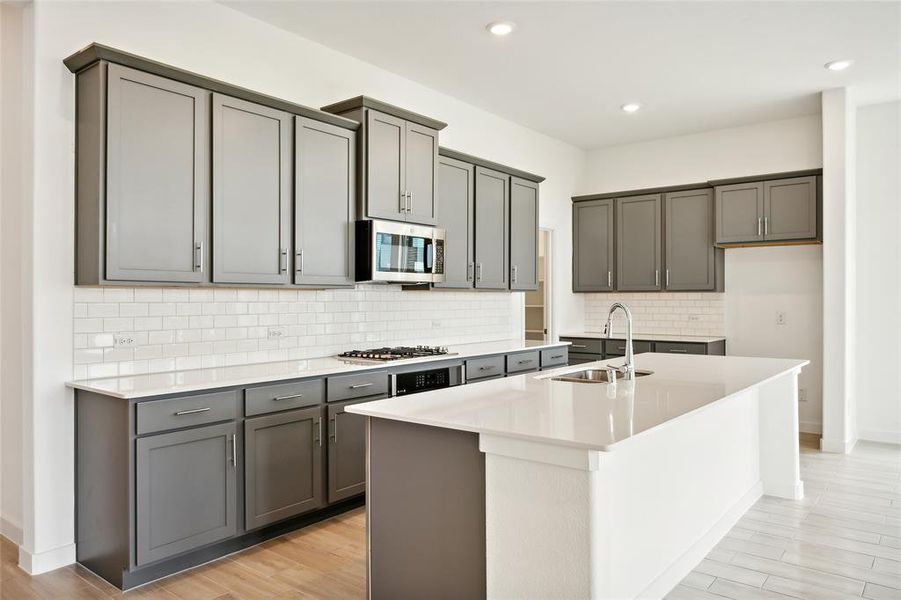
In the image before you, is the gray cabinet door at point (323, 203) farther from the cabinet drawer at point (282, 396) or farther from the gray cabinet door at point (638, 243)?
the gray cabinet door at point (638, 243)

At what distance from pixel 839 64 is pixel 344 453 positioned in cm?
464

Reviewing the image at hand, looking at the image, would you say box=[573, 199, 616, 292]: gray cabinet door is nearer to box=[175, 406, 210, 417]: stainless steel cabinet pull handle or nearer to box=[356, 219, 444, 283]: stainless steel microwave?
box=[356, 219, 444, 283]: stainless steel microwave

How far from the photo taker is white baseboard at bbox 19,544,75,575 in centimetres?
294

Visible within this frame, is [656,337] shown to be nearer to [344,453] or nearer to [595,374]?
[595,374]

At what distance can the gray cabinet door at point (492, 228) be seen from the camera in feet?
17.5

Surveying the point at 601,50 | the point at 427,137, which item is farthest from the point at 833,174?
the point at 427,137

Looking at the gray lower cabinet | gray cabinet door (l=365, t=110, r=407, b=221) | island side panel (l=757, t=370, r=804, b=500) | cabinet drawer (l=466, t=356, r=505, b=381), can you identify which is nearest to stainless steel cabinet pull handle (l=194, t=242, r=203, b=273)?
gray cabinet door (l=365, t=110, r=407, b=221)

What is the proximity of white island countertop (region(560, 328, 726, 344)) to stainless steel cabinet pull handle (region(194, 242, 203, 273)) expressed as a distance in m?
4.09

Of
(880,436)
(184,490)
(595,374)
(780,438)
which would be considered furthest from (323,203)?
(880,436)

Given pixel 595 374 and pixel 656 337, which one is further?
pixel 656 337

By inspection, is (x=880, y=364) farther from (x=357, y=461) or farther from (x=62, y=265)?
(x=62, y=265)

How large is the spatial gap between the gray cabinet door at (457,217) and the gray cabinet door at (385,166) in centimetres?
58

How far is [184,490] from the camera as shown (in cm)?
292

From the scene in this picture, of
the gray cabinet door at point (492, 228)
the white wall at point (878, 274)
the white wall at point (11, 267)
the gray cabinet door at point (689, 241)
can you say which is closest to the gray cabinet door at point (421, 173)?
the gray cabinet door at point (492, 228)
